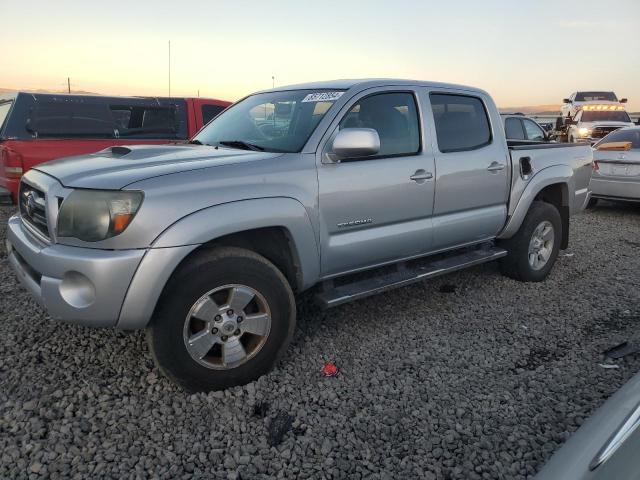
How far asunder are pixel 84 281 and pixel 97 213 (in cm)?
35

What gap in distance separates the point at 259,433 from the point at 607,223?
7.80 meters

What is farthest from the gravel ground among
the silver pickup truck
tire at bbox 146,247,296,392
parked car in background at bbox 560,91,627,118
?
parked car in background at bbox 560,91,627,118

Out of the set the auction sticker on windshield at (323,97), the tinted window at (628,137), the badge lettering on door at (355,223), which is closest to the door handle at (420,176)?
the badge lettering on door at (355,223)

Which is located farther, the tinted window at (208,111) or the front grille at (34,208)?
the tinted window at (208,111)

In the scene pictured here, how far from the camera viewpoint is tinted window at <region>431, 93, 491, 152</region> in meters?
3.99

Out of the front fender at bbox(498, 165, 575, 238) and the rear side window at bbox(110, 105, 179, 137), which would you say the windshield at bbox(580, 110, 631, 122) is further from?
the rear side window at bbox(110, 105, 179, 137)

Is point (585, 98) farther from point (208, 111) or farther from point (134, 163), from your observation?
point (134, 163)

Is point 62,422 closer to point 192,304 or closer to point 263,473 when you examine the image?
point 192,304

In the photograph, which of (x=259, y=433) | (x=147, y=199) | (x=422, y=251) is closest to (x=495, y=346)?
(x=422, y=251)

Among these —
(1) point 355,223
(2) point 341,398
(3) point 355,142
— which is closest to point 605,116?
(1) point 355,223

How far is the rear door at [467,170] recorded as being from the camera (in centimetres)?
390

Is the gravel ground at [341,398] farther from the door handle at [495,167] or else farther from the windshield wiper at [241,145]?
the windshield wiper at [241,145]

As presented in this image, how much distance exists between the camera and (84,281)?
8.20 feet

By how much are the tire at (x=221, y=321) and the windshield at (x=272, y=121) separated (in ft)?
2.99
